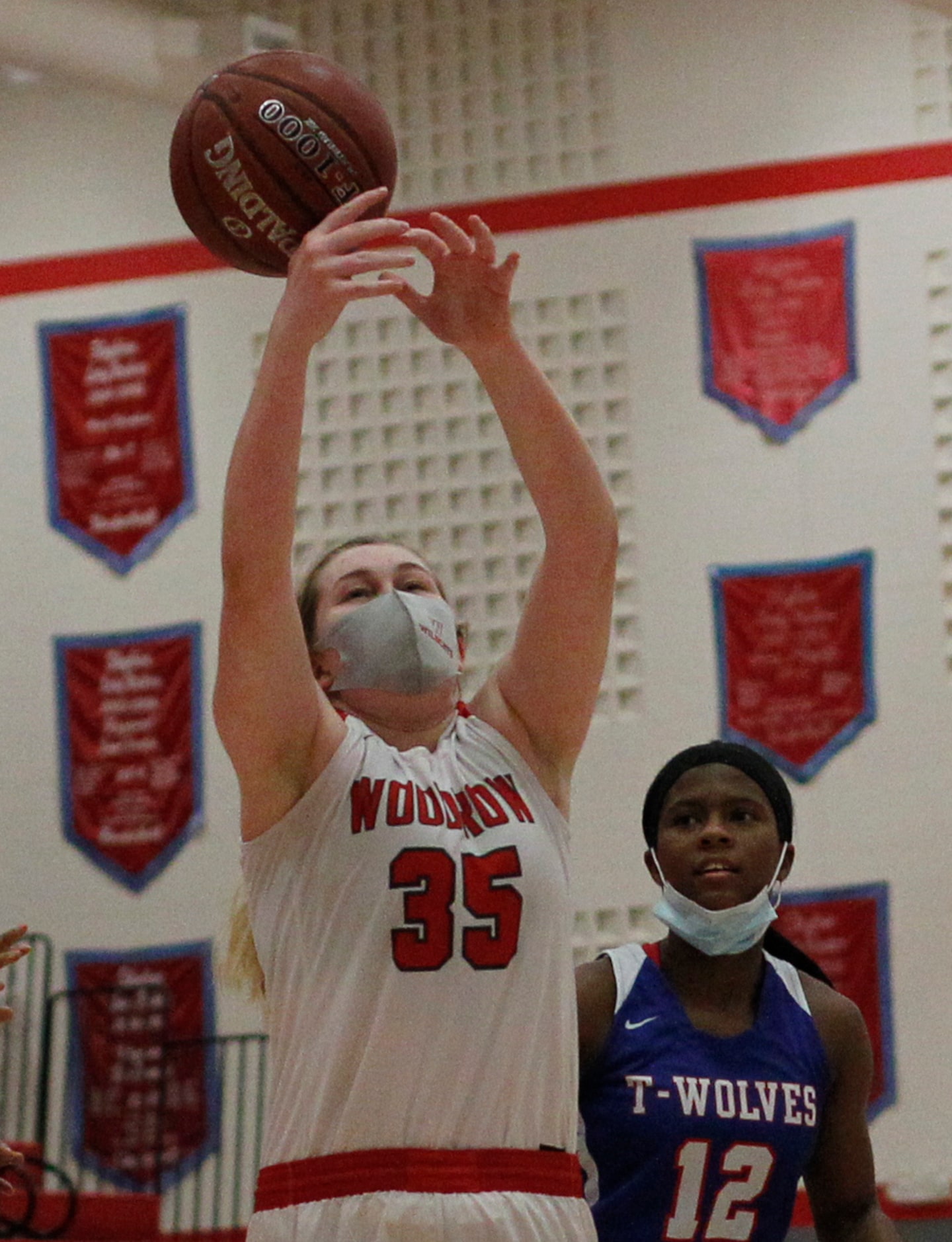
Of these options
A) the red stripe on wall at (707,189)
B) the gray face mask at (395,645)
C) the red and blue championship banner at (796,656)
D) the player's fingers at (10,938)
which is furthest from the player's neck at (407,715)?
the red stripe on wall at (707,189)

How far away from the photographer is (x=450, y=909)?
243 centimetres

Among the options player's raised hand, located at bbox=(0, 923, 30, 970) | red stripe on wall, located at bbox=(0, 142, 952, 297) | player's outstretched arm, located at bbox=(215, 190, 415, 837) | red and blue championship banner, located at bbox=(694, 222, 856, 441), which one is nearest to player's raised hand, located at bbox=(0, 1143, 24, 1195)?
player's raised hand, located at bbox=(0, 923, 30, 970)

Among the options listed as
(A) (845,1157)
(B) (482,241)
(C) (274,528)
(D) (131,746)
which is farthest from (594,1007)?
(D) (131,746)

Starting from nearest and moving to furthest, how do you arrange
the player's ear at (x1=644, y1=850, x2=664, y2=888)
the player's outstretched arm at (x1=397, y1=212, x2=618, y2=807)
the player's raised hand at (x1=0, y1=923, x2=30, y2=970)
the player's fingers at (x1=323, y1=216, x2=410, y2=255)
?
the player's fingers at (x1=323, y1=216, x2=410, y2=255) → the player's outstretched arm at (x1=397, y1=212, x2=618, y2=807) → the player's raised hand at (x1=0, y1=923, x2=30, y2=970) → the player's ear at (x1=644, y1=850, x2=664, y2=888)

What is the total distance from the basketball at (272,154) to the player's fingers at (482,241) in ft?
0.66

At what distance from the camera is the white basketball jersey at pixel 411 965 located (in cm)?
238

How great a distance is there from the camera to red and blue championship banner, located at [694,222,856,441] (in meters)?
8.41

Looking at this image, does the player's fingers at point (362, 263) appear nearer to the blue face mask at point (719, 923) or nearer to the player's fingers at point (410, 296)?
the player's fingers at point (410, 296)

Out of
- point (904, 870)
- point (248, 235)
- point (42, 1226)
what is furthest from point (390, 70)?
point (248, 235)

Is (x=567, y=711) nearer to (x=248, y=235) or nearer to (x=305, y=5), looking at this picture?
(x=248, y=235)

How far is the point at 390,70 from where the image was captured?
9109 mm

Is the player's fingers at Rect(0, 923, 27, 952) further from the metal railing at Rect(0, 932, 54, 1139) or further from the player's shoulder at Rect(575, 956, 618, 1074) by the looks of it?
the metal railing at Rect(0, 932, 54, 1139)

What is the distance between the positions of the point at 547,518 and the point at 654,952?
1.17 meters

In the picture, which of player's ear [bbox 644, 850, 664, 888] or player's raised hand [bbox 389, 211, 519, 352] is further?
player's ear [bbox 644, 850, 664, 888]
